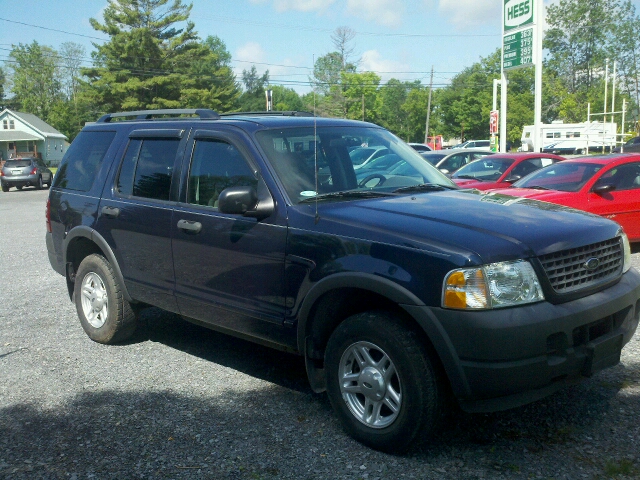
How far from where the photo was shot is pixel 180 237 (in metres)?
5.12

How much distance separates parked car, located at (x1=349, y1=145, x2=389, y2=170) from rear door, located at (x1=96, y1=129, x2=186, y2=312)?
1274 mm

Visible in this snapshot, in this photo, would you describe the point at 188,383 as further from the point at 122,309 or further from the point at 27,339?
the point at 27,339

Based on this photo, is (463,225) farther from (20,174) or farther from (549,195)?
(20,174)

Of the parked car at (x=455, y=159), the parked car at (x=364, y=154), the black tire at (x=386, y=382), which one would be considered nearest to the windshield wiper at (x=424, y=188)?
the parked car at (x=364, y=154)

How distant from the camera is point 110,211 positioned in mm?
5859

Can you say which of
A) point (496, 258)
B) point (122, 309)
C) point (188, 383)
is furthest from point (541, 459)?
point (122, 309)

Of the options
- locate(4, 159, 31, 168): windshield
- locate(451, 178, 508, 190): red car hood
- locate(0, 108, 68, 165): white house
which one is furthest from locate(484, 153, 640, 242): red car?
locate(0, 108, 68, 165): white house

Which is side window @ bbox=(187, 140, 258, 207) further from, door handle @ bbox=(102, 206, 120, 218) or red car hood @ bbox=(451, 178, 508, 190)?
red car hood @ bbox=(451, 178, 508, 190)

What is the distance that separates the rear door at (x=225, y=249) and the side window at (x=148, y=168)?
0.82 ft

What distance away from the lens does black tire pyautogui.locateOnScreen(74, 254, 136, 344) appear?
6035 mm

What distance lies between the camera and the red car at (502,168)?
45.5 feet

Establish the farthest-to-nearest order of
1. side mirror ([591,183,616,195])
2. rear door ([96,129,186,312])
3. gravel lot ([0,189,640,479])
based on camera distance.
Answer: side mirror ([591,183,616,195]) → rear door ([96,129,186,312]) → gravel lot ([0,189,640,479])

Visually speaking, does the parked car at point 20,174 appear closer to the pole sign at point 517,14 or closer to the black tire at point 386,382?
the pole sign at point 517,14

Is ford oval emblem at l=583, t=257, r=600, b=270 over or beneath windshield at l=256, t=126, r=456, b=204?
beneath
